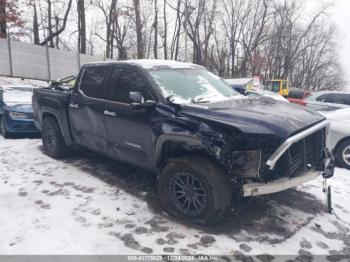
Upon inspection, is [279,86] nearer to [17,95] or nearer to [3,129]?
[17,95]

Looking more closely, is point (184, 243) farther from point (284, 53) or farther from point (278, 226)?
point (284, 53)

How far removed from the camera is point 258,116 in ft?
11.3

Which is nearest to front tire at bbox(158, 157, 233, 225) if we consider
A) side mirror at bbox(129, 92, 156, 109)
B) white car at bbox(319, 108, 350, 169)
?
side mirror at bbox(129, 92, 156, 109)

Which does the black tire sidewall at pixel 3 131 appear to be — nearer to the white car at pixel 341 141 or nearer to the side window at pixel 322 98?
the white car at pixel 341 141

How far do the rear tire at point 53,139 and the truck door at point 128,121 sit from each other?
5.45 ft

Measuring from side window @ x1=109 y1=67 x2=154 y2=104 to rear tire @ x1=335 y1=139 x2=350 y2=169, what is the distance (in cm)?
465

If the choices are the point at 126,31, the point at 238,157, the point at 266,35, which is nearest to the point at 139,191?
the point at 238,157

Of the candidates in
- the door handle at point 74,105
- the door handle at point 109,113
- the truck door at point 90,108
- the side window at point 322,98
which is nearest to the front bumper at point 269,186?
the door handle at point 109,113

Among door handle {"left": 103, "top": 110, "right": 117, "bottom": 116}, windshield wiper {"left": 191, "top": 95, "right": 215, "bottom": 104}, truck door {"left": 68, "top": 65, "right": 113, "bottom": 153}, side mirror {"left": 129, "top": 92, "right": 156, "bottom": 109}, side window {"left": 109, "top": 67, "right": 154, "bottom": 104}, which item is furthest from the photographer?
truck door {"left": 68, "top": 65, "right": 113, "bottom": 153}

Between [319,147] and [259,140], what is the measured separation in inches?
53.8

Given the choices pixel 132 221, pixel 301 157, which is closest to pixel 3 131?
pixel 132 221

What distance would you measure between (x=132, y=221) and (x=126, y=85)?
1886 mm

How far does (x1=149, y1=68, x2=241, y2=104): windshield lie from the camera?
412cm

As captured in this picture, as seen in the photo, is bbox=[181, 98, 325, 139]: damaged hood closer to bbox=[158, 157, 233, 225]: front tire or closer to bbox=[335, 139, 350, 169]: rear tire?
bbox=[158, 157, 233, 225]: front tire
